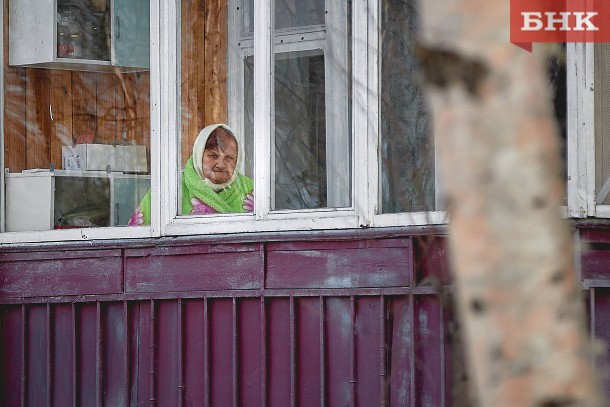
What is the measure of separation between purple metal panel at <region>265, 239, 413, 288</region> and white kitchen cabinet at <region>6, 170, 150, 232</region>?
1.00m

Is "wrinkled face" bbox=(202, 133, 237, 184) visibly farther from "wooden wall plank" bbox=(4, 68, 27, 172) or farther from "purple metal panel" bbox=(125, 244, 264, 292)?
"wooden wall plank" bbox=(4, 68, 27, 172)

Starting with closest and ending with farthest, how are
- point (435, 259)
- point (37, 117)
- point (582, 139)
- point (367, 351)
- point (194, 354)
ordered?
point (582, 139), point (435, 259), point (367, 351), point (194, 354), point (37, 117)

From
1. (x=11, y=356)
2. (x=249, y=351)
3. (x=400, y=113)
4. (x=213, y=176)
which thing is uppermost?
(x=400, y=113)

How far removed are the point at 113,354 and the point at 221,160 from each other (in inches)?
46.5

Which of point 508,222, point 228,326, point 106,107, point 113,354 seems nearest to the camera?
point 508,222

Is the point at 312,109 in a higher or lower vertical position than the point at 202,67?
lower

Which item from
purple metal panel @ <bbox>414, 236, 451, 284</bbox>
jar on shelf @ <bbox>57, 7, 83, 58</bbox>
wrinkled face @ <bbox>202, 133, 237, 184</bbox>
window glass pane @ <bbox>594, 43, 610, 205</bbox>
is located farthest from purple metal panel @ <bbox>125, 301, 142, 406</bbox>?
window glass pane @ <bbox>594, 43, 610, 205</bbox>

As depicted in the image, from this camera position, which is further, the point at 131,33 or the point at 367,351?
the point at 131,33

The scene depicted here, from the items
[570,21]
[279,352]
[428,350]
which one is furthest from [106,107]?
[570,21]

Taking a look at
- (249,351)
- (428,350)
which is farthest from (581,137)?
(249,351)

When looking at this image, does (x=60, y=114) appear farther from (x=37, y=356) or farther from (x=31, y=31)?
(x=37, y=356)

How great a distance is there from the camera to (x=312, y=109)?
5559 millimetres

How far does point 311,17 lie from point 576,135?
5.04ft

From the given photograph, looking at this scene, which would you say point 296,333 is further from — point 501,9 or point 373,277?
point 501,9
